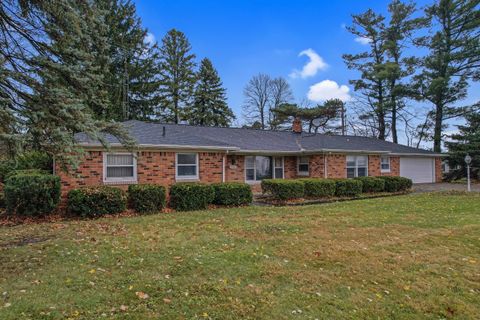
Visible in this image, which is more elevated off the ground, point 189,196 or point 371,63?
point 371,63

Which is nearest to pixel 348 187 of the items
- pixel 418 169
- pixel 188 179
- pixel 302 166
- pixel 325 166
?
pixel 325 166

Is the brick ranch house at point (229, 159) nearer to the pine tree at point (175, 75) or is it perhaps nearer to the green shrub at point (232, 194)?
the green shrub at point (232, 194)

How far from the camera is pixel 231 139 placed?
17.2 meters

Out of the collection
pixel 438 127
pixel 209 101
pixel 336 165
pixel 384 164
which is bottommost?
pixel 336 165

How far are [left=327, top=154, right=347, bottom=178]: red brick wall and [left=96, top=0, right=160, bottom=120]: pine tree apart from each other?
15.9 m

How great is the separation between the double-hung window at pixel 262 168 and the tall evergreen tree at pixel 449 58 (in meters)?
17.3

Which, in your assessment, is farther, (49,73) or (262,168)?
(262,168)

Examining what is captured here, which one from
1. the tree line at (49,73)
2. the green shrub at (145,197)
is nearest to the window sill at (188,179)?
the green shrub at (145,197)

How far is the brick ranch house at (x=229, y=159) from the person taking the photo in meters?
11.2

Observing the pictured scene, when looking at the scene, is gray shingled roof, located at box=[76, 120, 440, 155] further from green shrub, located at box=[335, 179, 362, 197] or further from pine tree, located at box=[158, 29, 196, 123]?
pine tree, located at box=[158, 29, 196, 123]

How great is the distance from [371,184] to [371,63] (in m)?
21.1

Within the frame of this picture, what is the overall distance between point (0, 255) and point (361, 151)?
17210mm

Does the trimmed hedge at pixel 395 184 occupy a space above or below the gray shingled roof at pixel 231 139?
below

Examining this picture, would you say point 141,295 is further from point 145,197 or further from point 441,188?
point 441,188
